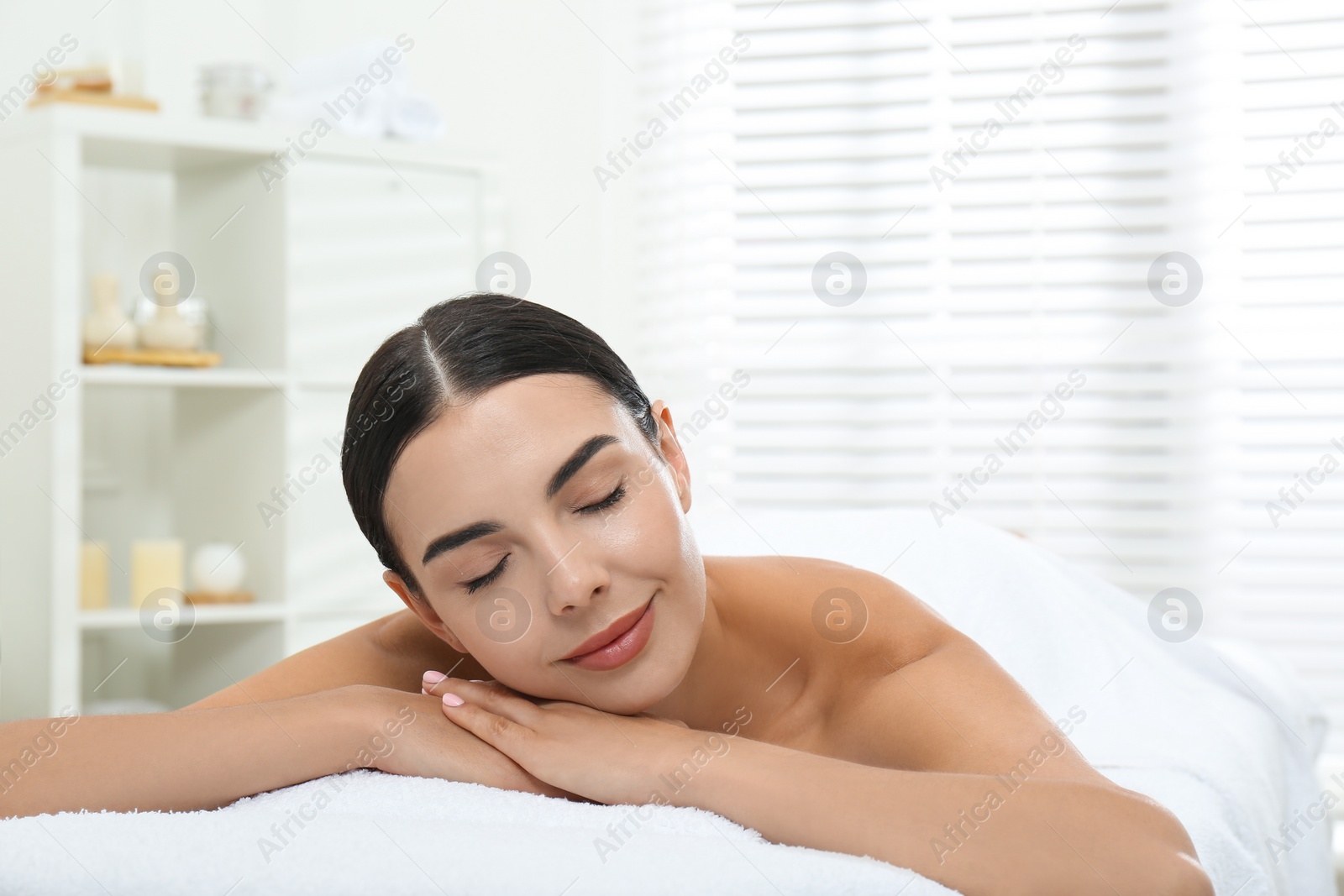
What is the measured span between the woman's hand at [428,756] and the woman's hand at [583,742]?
0.01 meters

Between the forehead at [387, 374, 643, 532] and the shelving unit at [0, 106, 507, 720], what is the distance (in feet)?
4.68

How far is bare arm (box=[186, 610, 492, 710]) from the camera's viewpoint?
1.11 m

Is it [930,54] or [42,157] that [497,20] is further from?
[42,157]

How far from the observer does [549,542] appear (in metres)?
0.90

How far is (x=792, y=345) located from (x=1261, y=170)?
1.06 metres

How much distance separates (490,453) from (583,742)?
0.75 ft

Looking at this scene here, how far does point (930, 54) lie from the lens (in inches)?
110

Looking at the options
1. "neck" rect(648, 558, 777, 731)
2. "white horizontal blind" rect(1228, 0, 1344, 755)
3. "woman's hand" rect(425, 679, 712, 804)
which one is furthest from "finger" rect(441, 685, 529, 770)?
"white horizontal blind" rect(1228, 0, 1344, 755)

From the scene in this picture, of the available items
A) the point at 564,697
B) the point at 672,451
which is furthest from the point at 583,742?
the point at 672,451

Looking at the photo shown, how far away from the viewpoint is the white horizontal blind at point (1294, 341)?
249cm

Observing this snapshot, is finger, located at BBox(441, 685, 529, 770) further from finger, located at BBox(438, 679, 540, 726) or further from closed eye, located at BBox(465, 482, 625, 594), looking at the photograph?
closed eye, located at BBox(465, 482, 625, 594)

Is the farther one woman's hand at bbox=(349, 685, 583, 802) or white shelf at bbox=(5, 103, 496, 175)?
white shelf at bbox=(5, 103, 496, 175)

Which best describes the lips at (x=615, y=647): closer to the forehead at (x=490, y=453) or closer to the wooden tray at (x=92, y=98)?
the forehead at (x=490, y=453)

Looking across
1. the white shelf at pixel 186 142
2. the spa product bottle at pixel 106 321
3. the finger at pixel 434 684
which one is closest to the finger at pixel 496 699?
the finger at pixel 434 684
